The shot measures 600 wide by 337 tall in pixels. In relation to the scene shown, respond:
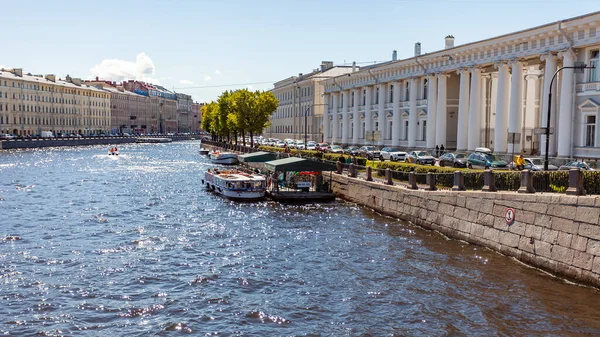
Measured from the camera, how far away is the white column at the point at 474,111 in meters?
52.5

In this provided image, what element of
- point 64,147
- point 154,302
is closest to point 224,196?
point 154,302

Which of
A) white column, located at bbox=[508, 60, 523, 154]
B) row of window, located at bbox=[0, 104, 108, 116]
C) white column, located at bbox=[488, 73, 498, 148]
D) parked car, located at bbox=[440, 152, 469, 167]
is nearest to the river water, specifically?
parked car, located at bbox=[440, 152, 469, 167]

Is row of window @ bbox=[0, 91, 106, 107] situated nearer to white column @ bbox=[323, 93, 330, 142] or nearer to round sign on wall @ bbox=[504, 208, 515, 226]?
white column @ bbox=[323, 93, 330, 142]

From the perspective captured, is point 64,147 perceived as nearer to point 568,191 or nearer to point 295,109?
point 295,109

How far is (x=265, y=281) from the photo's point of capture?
21391mm

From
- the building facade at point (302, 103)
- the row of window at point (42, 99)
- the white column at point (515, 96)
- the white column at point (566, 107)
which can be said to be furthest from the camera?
the row of window at point (42, 99)

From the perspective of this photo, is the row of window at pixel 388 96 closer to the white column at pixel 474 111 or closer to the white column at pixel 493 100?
the white column at pixel 493 100

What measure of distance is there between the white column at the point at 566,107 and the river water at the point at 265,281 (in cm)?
1516

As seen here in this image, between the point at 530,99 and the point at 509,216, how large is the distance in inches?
1319

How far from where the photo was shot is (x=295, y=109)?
11600 centimetres

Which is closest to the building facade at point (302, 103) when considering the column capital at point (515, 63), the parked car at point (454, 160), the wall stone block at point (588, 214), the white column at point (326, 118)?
the white column at point (326, 118)

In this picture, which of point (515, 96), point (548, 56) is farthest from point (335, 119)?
point (548, 56)

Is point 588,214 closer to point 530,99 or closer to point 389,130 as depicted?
point 530,99

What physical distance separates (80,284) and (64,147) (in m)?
116
